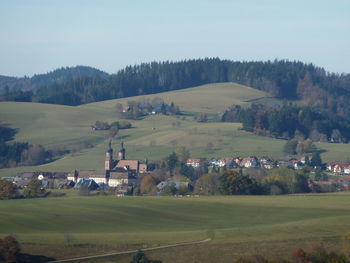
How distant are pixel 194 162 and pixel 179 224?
5348 centimetres

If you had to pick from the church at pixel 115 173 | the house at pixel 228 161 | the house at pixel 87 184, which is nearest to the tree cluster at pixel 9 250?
the house at pixel 87 184

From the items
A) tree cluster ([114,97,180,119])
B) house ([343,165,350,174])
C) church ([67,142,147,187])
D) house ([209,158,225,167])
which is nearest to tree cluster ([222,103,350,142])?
tree cluster ([114,97,180,119])

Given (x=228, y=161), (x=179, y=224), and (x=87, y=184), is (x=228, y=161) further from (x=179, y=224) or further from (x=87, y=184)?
(x=179, y=224)

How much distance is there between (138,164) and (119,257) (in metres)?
62.9

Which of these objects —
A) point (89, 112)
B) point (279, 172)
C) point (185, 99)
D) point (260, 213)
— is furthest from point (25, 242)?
point (185, 99)

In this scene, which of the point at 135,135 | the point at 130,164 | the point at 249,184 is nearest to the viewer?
the point at 249,184

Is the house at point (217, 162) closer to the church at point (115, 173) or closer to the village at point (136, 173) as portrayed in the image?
the village at point (136, 173)

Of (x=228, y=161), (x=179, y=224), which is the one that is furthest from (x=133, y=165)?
(x=179, y=224)

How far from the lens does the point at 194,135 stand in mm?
124875

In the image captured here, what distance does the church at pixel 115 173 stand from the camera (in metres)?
97.3

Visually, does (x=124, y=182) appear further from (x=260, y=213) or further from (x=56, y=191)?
(x=260, y=213)

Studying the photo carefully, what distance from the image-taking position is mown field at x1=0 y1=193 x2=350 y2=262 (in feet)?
144

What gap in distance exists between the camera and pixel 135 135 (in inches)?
5108

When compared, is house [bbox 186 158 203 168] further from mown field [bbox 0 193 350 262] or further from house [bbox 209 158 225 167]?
mown field [bbox 0 193 350 262]
